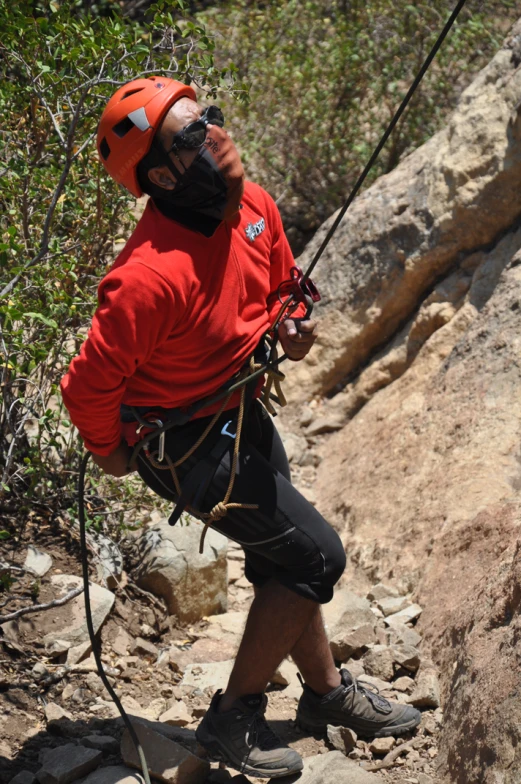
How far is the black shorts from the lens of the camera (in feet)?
8.55

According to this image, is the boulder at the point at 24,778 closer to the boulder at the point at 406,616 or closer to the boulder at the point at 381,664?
the boulder at the point at 381,664

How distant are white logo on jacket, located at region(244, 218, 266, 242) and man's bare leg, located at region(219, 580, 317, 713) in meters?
1.11

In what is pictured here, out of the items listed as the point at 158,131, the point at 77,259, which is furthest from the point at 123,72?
the point at 158,131

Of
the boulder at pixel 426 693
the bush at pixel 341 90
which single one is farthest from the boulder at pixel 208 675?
the bush at pixel 341 90

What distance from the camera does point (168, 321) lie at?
7.78 ft

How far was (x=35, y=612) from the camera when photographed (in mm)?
3621

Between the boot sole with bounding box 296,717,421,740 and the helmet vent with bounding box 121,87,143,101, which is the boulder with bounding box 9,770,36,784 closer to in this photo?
the boot sole with bounding box 296,717,421,740

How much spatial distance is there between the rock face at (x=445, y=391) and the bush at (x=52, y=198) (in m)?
1.63

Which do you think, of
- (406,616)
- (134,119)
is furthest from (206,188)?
(406,616)

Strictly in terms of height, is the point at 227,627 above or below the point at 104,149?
below

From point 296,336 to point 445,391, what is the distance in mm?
2009

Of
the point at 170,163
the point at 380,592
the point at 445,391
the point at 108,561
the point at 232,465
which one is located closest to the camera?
the point at 170,163

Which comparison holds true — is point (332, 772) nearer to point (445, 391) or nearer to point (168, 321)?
point (168, 321)

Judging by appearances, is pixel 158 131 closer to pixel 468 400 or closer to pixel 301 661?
pixel 301 661
